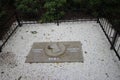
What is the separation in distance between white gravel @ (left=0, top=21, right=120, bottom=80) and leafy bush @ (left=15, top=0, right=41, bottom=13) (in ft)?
3.21

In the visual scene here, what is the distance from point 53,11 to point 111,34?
257cm

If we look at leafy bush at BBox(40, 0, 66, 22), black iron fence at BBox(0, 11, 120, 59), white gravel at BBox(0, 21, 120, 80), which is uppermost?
leafy bush at BBox(40, 0, 66, 22)

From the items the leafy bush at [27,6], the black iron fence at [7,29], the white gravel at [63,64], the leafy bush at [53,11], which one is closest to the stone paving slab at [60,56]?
the white gravel at [63,64]

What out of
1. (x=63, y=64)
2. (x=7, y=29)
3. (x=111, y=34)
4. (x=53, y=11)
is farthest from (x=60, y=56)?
(x=7, y=29)

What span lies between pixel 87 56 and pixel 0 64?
2.57 m

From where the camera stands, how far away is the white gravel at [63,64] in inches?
141

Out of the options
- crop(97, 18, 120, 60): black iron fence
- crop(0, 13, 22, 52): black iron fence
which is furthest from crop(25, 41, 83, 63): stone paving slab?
crop(0, 13, 22, 52): black iron fence

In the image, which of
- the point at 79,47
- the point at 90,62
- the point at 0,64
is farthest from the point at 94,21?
the point at 0,64

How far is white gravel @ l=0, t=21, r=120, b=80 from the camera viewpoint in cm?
357

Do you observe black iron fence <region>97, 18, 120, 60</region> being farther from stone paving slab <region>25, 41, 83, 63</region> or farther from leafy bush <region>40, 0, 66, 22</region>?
leafy bush <region>40, 0, 66, 22</region>

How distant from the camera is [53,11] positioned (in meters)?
5.93

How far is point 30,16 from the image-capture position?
21.1 feet

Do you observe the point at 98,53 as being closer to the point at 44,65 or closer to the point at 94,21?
the point at 44,65

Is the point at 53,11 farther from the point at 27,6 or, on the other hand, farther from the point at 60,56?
the point at 60,56
